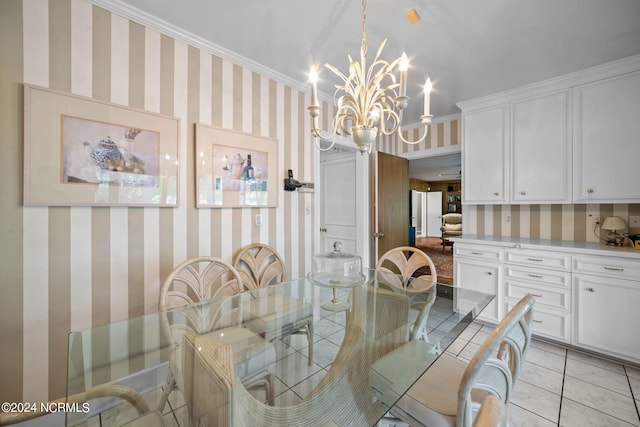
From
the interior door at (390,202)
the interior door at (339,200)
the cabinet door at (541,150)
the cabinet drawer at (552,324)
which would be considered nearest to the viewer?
the cabinet drawer at (552,324)

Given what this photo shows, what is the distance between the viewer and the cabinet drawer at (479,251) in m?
2.72

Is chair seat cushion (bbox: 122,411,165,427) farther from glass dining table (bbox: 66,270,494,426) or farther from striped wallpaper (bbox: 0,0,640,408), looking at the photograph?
striped wallpaper (bbox: 0,0,640,408)

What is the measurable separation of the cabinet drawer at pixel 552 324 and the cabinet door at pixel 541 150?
1090mm

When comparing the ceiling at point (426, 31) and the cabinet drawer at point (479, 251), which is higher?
the ceiling at point (426, 31)

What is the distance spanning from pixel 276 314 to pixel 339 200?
8.38 ft

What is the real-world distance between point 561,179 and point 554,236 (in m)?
0.66

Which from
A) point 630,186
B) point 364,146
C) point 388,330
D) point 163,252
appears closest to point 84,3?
point 163,252

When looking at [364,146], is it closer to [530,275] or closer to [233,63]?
[233,63]

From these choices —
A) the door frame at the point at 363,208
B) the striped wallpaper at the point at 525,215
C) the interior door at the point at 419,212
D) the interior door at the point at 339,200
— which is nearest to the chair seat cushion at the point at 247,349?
the door frame at the point at 363,208

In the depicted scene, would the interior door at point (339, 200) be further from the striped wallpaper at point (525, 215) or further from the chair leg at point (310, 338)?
the chair leg at point (310, 338)

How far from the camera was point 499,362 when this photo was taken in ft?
2.97

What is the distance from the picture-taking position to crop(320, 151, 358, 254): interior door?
375 cm

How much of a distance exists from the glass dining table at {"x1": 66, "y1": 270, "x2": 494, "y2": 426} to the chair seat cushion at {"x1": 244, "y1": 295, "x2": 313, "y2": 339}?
0.03 feet

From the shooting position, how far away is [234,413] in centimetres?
77
